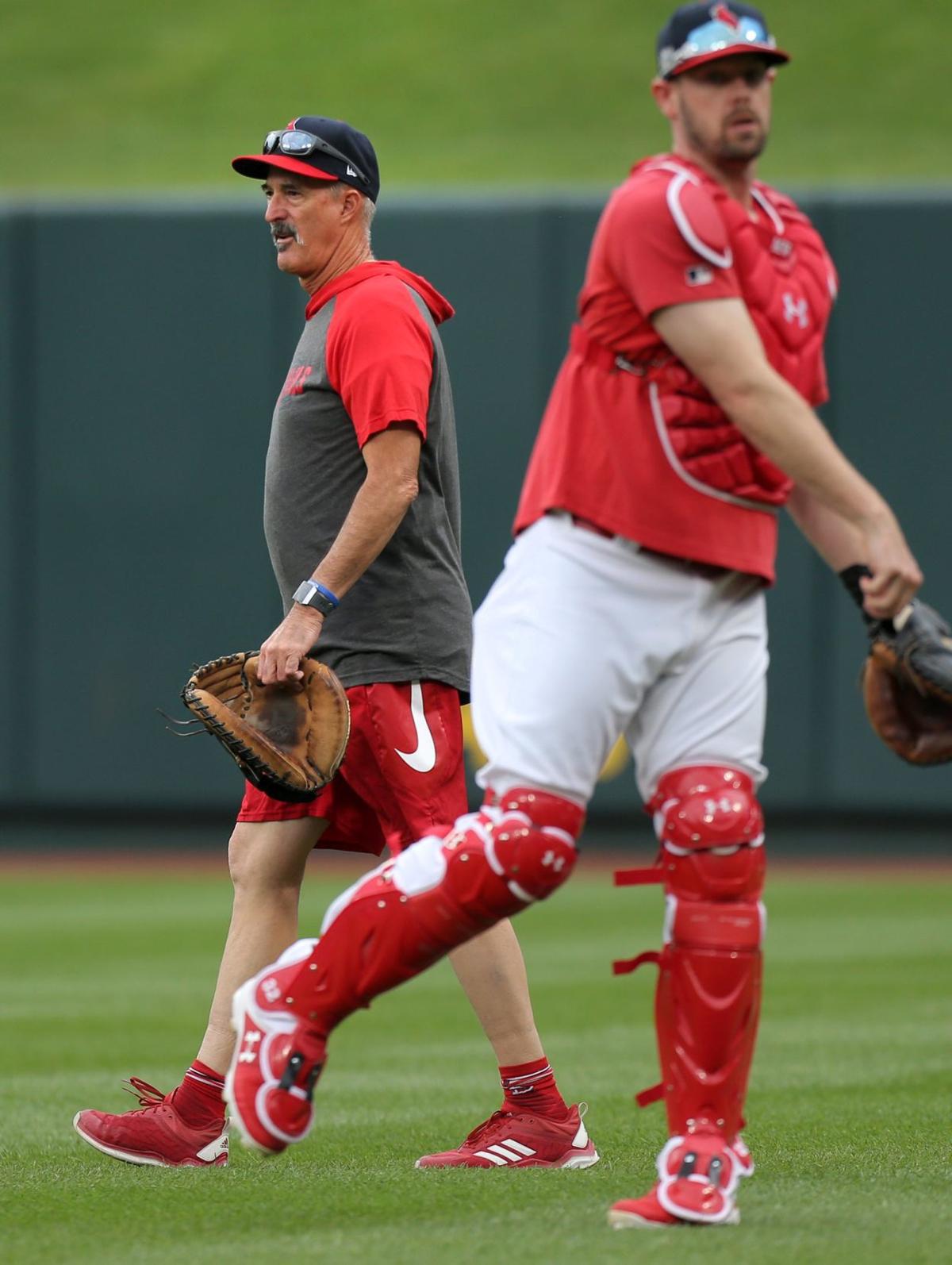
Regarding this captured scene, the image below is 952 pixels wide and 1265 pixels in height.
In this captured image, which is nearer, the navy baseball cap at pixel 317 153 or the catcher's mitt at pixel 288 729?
the catcher's mitt at pixel 288 729

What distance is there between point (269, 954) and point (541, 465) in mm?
1567

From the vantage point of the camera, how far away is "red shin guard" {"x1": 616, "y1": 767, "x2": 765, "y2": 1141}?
3830mm

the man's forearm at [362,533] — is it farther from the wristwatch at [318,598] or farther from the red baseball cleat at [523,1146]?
the red baseball cleat at [523,1146]

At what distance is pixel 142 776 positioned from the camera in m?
15.7

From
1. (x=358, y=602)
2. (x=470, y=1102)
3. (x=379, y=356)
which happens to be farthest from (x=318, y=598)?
(x=470, y=1102)

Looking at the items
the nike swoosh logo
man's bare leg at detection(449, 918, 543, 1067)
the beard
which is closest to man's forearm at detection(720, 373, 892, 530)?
the beard

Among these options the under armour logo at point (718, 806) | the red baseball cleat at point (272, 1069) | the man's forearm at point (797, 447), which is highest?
the man's forearm at point (797, 447)

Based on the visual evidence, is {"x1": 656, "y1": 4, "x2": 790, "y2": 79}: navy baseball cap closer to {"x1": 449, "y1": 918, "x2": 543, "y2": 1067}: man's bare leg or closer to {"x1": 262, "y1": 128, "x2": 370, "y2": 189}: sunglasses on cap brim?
{"x1": 262, "y1": 128, "x2": 370, "y2": 189}: sunglasses on cap brim

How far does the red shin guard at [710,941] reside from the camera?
151 inches

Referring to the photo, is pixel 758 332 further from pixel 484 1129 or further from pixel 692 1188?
pixel 484 1129

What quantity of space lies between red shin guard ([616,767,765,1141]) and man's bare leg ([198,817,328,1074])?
135cm

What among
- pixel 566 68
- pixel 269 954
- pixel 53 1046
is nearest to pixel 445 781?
pixel 269 954

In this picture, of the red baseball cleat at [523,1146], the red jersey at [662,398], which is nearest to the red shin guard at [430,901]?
the red jersey at [662,398]

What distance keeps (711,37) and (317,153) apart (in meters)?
1.48
